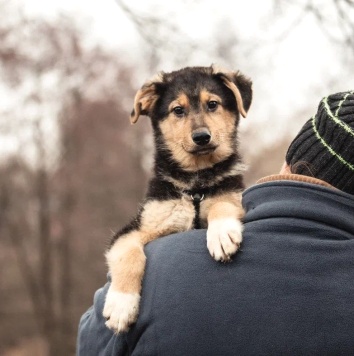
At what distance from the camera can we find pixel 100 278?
19.7 metres

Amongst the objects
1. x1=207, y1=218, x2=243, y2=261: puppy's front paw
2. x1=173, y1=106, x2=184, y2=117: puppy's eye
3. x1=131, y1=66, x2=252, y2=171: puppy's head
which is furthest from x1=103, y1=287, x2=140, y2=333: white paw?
x1=173, y1=106, x2=184, y2=117: puppy's eye

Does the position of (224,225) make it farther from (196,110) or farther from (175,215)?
(196,110)

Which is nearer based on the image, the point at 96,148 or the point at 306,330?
the point at 306,330

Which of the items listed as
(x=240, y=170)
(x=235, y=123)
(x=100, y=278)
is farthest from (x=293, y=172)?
(x=100, y=278)

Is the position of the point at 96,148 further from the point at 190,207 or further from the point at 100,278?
the point at 190,207

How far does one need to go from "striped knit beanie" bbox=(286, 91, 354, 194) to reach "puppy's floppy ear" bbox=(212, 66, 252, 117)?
1.45 metres

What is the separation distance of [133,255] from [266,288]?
1061mm

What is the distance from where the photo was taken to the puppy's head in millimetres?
3957

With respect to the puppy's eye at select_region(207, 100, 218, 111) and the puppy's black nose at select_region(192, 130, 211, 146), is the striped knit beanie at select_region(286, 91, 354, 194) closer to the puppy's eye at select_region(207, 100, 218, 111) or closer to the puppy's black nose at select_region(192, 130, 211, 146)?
the puppy's black nose at select_region(192, 130, 211, 146)

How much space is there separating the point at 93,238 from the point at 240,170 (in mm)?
16585

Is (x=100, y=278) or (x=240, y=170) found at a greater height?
(x=240, y=170)

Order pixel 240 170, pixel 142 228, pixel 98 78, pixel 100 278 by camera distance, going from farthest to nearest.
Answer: pixel 100 278 → pixel 98 78 → pixel 240 170 → pixel 142 228

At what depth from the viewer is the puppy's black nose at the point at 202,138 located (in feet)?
12.9

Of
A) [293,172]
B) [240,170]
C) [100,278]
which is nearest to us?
[293,172]
